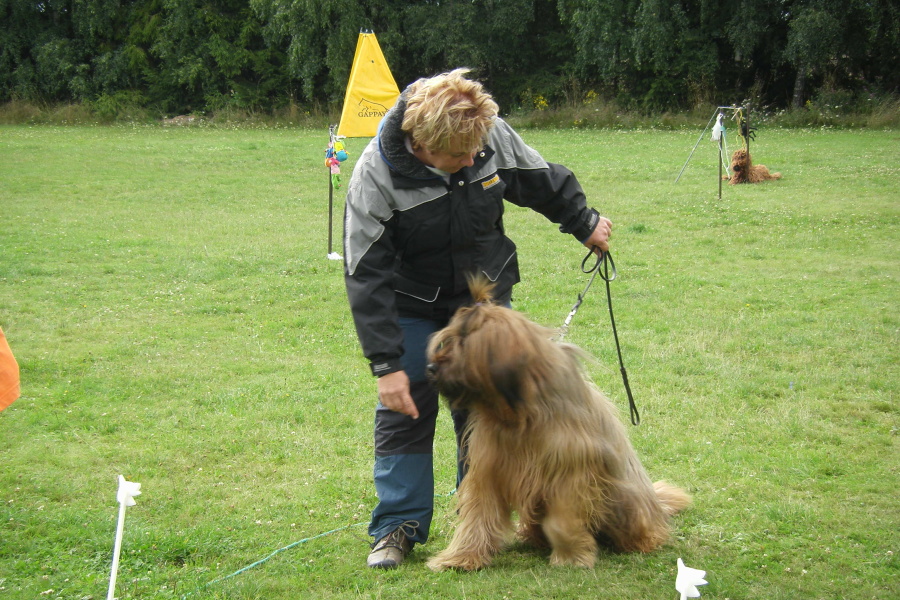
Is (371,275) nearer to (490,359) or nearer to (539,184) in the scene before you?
(490,359)

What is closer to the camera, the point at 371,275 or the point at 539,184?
the point at 371,275

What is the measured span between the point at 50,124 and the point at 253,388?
980 inches

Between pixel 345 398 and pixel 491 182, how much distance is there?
264 cm

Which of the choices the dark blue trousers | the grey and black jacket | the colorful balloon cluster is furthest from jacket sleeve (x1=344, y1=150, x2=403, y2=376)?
the colorful balloon cluster

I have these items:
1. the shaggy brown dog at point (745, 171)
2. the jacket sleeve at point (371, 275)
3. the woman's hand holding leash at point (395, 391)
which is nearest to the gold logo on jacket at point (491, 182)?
the jacket sleeve at point (371, 275)

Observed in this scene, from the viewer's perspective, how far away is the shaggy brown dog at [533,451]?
9.46 ft

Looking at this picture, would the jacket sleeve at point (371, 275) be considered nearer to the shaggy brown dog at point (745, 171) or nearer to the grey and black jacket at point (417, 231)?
the grey and black jacket at point (417, 231)

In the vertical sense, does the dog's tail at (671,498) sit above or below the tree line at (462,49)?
below

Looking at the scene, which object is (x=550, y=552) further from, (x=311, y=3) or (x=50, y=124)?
(x=50, y=124)

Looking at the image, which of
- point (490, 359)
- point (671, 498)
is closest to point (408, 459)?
point (490, 359)

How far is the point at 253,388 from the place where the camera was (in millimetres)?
5645

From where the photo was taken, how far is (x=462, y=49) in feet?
89.2

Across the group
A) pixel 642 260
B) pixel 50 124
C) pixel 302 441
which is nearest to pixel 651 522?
pixel 302 441

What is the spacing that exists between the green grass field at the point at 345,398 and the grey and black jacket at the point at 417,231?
42.8 inches
